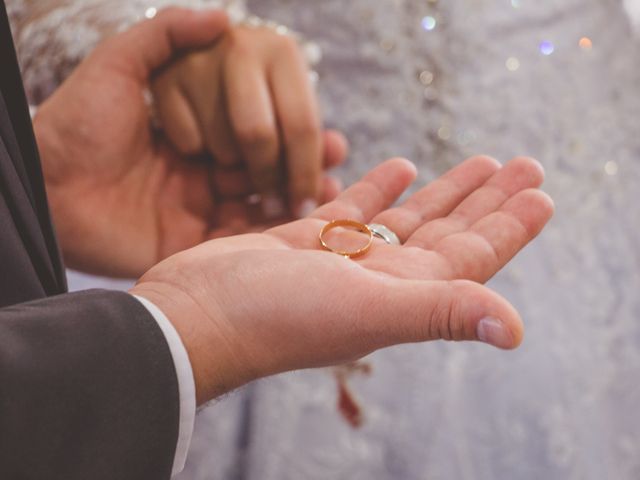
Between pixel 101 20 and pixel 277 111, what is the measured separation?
30 cm

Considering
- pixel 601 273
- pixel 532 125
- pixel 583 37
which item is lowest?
pixel 601 273

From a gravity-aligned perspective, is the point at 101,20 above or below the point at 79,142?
above

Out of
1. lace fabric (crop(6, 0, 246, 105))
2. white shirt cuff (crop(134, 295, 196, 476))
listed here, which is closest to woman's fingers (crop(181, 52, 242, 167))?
lace fabric (crop(6, 0, 246, 105))

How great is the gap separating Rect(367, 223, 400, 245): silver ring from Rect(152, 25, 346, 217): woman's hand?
0.29 meters

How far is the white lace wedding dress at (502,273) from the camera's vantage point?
0.87 meters

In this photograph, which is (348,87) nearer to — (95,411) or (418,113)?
(418,113)

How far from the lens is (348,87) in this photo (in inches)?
39.8

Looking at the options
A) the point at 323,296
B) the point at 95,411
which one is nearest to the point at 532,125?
the point at 323,296

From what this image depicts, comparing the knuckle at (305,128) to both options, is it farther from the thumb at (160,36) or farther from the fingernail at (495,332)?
Answer: the fingernail at (495,332)

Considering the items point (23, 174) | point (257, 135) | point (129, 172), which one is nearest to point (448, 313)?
point (23, 174)

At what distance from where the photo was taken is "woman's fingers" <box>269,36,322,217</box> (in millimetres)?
822

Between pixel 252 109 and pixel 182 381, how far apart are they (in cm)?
47

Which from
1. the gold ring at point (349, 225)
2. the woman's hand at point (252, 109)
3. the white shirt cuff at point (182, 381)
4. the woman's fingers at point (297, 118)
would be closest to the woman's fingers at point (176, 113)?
the woman's hand at point (252, 109)

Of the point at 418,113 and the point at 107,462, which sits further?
the point at 418,113
